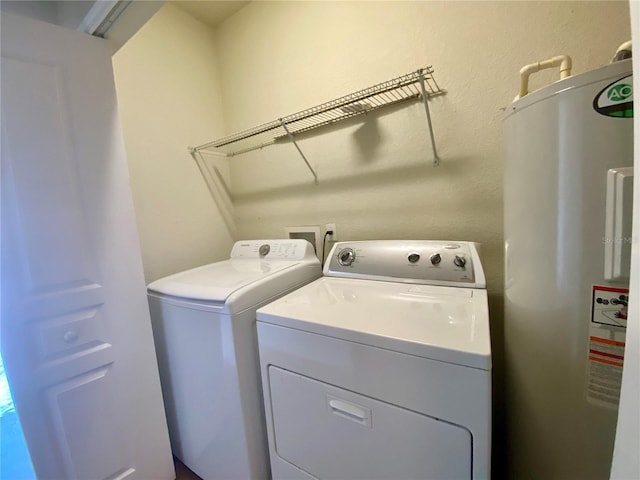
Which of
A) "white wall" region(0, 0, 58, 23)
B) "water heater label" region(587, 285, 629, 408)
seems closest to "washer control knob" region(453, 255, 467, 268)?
"water heater label" region(587, 285, 629, 408)

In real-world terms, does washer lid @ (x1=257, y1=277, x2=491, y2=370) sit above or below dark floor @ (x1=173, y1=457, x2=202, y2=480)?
above

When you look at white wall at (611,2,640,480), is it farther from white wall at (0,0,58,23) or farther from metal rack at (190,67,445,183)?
white wall at (0,0,58,23)

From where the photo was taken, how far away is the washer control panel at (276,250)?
59.2 inches

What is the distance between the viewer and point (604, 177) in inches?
23.3

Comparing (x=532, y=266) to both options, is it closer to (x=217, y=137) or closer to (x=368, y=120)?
(x=368, y=120)

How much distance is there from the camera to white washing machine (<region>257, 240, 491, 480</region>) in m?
0.66

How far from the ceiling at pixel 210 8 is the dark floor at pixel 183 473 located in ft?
9.46

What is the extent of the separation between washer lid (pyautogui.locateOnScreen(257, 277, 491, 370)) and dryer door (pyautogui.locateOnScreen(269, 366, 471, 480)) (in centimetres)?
20

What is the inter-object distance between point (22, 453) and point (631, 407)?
1.70m

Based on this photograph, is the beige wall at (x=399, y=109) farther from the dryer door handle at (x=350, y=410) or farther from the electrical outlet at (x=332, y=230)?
the dryer door handle at (x=350, y=410)

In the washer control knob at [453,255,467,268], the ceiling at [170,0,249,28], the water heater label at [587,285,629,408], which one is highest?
the ceiling at [170,0,249,28]

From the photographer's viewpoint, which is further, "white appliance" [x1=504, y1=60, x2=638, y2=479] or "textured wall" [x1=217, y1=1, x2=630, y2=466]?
"textured wall" [x1=217, y1=1, x2=630, y2=466]

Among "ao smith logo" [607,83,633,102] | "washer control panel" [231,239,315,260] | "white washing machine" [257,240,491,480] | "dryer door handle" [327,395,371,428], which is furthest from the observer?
"washer control panel" [231,239,315,260]

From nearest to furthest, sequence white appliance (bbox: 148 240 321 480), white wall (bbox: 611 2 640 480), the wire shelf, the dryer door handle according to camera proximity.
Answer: white wall (bbox: 611 2 640 480) → the dryer door handle → white appliance (bbox: 148 240 321 480) → the wire shelf
